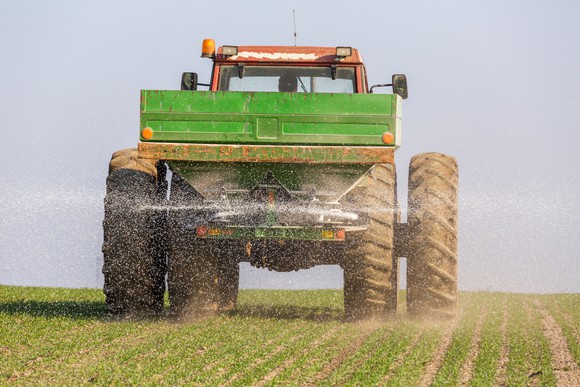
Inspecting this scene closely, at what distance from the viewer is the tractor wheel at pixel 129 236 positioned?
14.7 metres

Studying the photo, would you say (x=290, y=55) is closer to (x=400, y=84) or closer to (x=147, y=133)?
(x=400, y=84)

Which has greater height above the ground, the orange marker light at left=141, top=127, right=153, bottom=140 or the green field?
the orange marker light at left=141, top=127, right=153, bottom=140

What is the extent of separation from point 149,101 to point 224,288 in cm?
482

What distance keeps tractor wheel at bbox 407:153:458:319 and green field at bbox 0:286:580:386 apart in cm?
37

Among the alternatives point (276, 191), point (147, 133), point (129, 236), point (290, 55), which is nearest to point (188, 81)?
point (290, 55)

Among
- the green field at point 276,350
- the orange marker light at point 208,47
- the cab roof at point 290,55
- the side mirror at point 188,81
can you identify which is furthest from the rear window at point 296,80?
the green field at point 276,350

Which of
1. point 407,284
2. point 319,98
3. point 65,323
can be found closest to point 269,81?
point 319,98

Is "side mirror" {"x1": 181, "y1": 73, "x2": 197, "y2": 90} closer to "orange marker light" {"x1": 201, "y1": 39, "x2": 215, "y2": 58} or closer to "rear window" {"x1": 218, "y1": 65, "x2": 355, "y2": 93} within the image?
"rear window" {"x1": 218, "y1": 65, "x2": 355, "y2": 93}

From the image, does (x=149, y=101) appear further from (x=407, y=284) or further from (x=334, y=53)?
(x=407, y=284)

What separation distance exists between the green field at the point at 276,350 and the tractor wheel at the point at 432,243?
1.20 ft

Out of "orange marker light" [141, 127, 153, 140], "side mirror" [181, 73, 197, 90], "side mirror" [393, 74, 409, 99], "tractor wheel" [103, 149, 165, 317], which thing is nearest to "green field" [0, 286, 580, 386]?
"tractor wheel" [103, 149, 165, 317]

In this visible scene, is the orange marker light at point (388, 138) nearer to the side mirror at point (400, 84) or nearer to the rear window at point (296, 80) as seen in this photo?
the side mirror at point (400, 84)

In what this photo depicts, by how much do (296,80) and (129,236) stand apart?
344 centimetres

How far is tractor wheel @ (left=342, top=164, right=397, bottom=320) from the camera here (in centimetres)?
1406
